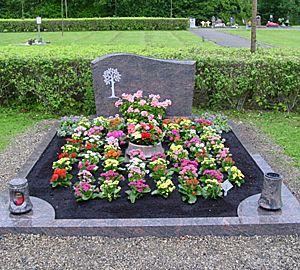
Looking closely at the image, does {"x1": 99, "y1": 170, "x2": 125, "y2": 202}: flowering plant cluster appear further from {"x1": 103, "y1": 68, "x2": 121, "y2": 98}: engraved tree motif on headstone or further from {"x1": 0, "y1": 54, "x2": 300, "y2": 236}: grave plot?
{"x1": 103, "y1": 68, "x2": 121, "y2": 98}: engraved tree motif on headstone

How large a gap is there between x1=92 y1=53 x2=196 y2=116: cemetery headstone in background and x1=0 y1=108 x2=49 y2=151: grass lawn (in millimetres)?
1657

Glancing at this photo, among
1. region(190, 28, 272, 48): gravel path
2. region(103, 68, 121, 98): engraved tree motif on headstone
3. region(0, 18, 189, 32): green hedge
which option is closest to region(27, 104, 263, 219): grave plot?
region(103, 68, 121, 98): engraved tree motif on headstone

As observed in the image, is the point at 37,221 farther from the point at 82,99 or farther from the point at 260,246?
the point at 82,99

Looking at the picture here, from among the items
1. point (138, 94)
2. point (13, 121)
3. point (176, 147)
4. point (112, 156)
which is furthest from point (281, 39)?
point (112, 156)

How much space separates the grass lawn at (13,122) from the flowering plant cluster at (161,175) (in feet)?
9.30

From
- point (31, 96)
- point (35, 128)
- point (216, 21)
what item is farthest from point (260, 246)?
point (216, 21)

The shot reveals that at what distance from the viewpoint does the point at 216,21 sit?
42.1 meters

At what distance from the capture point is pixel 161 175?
4941 millimetres

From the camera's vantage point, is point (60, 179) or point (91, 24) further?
point (91, 24)

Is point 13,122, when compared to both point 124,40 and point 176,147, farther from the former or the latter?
point 124,40

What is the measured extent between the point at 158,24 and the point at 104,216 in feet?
102

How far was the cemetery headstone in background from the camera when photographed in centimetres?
732

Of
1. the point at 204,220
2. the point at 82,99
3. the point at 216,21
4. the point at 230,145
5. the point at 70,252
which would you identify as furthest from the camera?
the point at 216,21

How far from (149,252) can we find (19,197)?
1333mm
